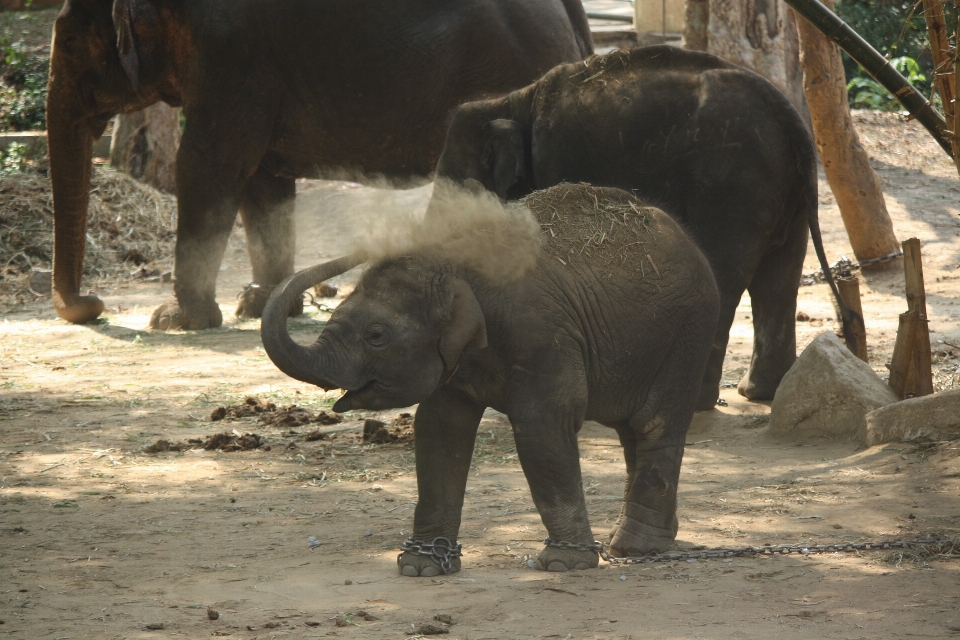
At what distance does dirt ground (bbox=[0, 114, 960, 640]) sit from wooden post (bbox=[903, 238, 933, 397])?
0.54 metres

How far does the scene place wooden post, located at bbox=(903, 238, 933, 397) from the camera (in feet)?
18.5

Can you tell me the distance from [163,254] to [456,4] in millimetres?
5619

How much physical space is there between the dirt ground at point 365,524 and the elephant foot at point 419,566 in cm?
7

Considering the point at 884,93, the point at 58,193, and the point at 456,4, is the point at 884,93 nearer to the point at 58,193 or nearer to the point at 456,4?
the point at 456,4

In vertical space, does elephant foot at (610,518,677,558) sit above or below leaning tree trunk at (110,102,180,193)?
below

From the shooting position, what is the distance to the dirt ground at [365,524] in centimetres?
339

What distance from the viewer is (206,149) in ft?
27.9

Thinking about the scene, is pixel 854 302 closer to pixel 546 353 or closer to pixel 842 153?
pixel 546 353

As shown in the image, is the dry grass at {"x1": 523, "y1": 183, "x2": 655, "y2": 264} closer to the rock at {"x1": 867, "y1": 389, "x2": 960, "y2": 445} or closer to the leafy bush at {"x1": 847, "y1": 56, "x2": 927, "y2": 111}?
the rock at {"x1": 867, "y1": 389, "x2": 960, "y2": 445}

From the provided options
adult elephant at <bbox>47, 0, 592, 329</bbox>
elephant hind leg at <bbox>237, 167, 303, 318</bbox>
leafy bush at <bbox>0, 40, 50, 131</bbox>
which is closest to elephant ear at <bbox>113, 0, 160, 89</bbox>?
adult elephant at <bbox>47, 0, 592, 329</bbox>

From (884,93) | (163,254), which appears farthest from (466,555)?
(884,93)

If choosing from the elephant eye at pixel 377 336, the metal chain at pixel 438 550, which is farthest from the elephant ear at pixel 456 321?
the metal chain at pixel 438 550

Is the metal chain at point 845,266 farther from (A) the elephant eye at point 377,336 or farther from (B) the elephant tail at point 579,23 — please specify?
(A) the elephant eye at point 377,336

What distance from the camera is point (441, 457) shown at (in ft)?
13.0
